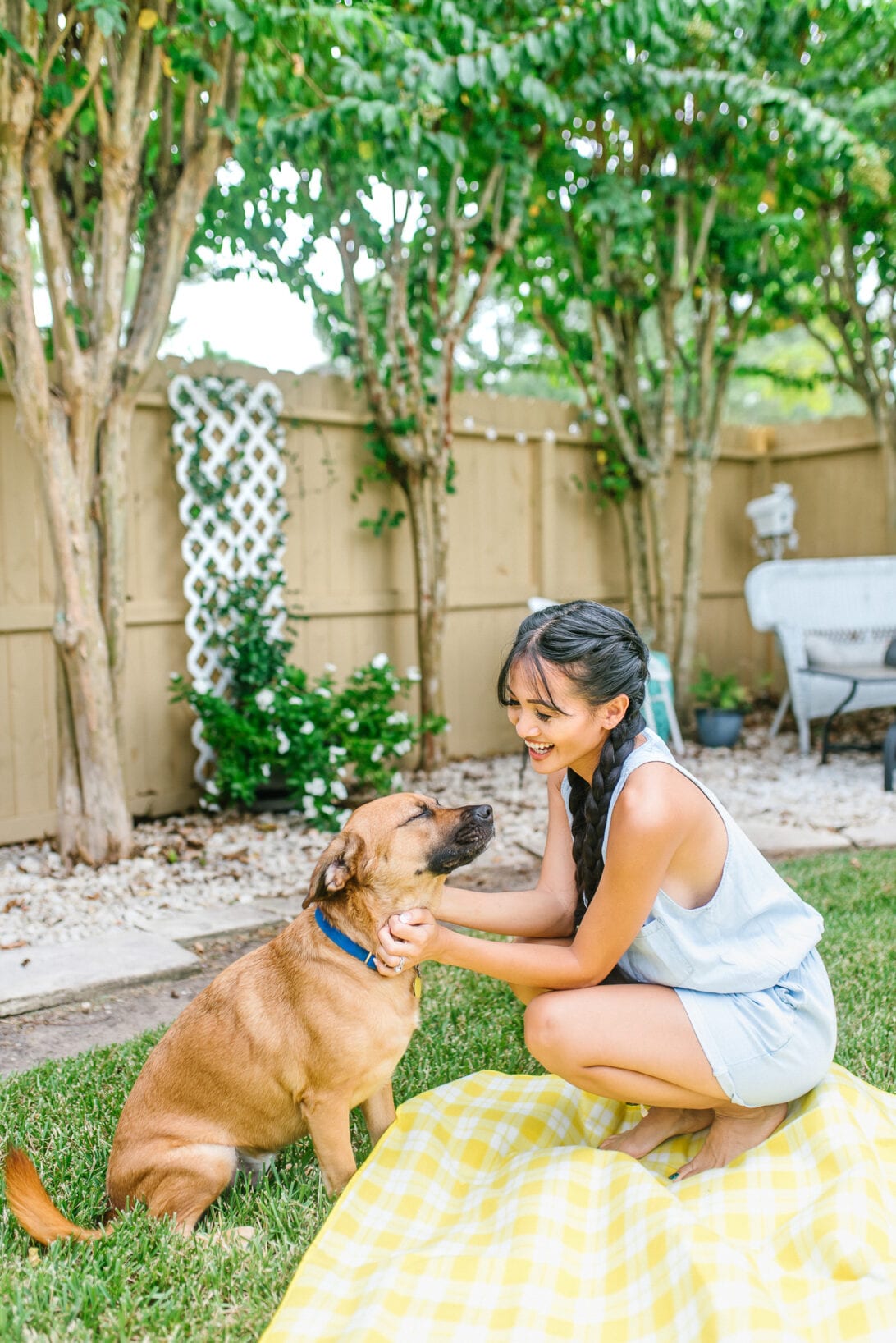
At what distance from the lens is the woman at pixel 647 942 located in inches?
79.7

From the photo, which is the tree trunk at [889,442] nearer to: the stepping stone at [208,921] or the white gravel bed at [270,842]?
the white gravel bed at [270,842]

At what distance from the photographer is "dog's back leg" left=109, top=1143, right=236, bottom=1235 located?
197 cm

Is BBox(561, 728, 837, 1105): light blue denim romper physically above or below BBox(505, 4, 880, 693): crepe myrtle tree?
below

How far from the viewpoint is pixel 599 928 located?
2053 millimetres

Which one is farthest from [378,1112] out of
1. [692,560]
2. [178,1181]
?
[692,560]

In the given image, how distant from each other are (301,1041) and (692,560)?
6174 millimetres

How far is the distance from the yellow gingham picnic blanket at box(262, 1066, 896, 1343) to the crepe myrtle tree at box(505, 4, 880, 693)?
563 centimetres

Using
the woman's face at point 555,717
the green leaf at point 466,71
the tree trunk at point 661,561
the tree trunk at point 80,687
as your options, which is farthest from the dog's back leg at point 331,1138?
the tree trunk at point 661,561

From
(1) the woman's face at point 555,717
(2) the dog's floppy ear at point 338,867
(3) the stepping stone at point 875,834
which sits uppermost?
(1) the woman's face at point 555,717

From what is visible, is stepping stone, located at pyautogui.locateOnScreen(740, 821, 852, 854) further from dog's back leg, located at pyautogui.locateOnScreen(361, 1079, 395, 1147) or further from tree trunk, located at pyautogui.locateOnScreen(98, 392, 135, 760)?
tree trunk, located at pyautogui.locateOnScreen(98, 392, 135, 760)

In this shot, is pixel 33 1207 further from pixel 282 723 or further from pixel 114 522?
pixel 282 723

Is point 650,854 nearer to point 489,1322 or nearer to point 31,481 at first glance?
point 489,1322

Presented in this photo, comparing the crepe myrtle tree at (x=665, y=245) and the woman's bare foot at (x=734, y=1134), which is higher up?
the crepe myrtle tree at (x=665, y=245)

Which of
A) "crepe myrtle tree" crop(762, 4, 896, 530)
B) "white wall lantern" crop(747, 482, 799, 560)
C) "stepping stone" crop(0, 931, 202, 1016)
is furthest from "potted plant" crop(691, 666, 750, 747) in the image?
"stepping stone" crop(0, 931, 202, 1016)
